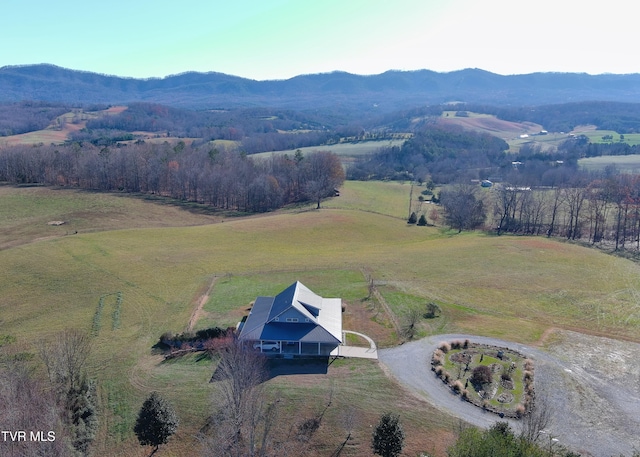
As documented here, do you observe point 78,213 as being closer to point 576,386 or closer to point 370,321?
point 370,321

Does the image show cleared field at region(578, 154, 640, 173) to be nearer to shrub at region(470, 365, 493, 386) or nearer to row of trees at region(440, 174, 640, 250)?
row of trees at region(440, 174, 640, 250)

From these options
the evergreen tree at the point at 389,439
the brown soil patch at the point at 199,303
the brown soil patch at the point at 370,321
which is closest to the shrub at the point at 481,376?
the brown soil patch at the point at 370,321

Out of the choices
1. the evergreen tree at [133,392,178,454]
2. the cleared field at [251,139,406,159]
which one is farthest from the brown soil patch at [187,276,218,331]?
the cleared field at [251,139,406,159]

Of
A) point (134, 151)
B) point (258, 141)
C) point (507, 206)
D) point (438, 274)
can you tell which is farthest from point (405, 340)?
point (258, 141)

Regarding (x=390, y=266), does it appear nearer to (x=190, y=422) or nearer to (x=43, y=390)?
(x=190, y=422)

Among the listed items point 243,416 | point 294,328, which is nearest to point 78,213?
point 294,328

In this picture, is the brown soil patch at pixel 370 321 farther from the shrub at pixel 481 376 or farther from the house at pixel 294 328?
the shrub at pixel 481 376
